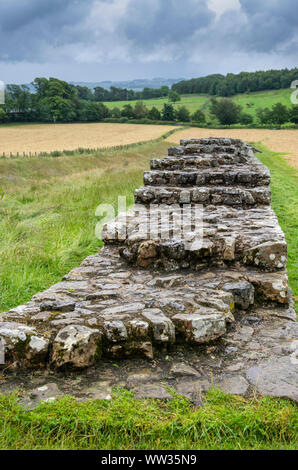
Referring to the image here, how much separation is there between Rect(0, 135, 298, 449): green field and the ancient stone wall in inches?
19.9

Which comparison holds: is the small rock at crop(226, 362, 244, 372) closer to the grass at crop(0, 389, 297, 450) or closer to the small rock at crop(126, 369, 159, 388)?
the grass at crop(0, 389, 297, 450)

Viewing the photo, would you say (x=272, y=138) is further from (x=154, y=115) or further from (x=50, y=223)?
(x=50, y=223)

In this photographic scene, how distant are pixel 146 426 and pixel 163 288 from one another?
1810 mm

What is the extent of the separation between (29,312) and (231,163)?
688cm

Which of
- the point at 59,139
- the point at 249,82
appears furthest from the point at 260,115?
the point at 59,139

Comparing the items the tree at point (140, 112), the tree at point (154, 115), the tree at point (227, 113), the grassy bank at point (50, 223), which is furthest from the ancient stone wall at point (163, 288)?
the tree at point (140, 112)

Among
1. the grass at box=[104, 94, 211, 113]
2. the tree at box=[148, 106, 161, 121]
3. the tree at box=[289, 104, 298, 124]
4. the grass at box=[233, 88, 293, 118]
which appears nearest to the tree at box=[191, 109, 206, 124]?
the tree at box=[148, 106, 161, 121]

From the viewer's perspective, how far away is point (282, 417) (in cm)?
213

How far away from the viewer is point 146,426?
2109 millimetres

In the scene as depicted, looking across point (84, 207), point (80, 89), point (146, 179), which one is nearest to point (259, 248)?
point (146, 179)

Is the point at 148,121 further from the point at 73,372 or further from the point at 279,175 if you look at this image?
the point at 73,372

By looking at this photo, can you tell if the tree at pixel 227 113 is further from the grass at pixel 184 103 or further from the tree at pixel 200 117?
the grass at pixel 184 103

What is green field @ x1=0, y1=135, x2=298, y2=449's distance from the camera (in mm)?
2059

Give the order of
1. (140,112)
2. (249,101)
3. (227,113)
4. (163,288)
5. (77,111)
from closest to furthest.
→ (163,288) → (227,113) → (77,111) → (140,112) → (249,101)
